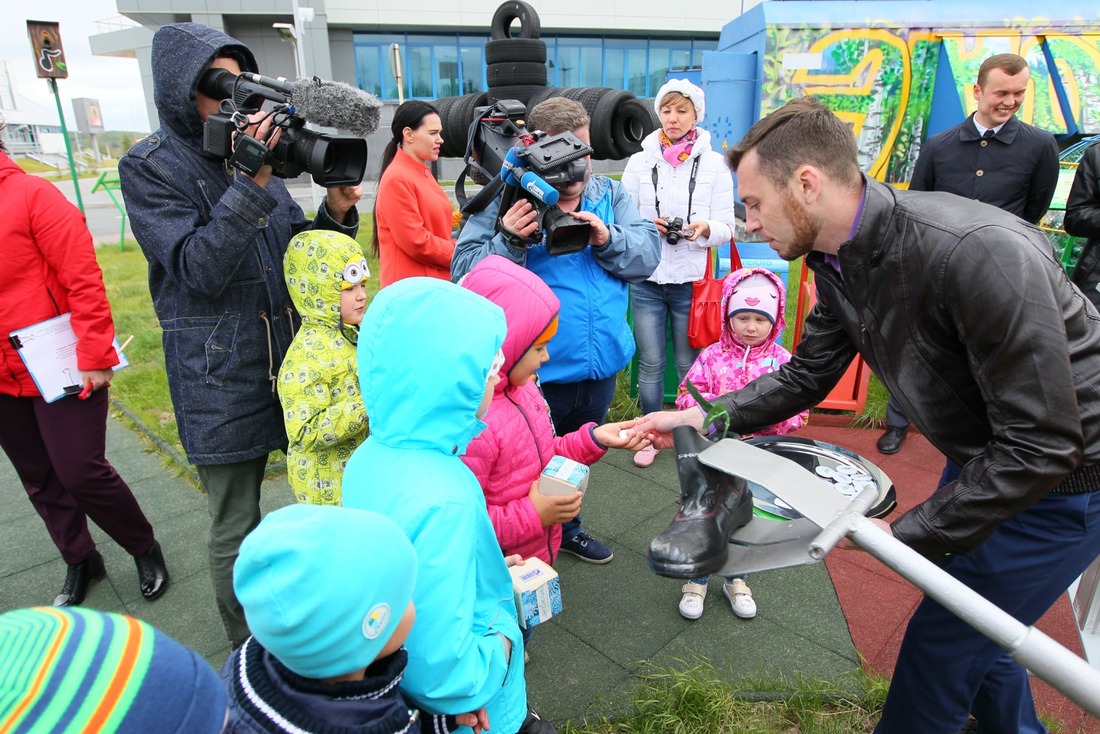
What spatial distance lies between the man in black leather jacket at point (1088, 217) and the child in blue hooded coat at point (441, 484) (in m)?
3.99

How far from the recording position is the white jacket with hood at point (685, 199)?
159 inches

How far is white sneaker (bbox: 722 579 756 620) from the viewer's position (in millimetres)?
2863

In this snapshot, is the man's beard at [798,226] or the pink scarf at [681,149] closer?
the man's beard at [798,226]

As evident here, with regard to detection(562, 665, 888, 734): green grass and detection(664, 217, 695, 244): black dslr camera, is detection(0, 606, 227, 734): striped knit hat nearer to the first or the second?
detection(562, 665, 888, 734): green grass

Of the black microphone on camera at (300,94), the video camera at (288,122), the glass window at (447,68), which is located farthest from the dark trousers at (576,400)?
the glass window at (447,68)

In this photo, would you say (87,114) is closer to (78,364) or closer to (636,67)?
(636,67)

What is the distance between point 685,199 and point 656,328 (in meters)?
0.79

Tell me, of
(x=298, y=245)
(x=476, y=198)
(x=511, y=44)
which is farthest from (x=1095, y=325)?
(x=511, y=44)

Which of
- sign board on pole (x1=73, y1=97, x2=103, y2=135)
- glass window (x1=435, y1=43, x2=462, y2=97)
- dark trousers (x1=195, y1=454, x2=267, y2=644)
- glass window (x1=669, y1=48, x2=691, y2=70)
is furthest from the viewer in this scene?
sign board on pole (x1=73, y1=97, x2=103, y2=135)

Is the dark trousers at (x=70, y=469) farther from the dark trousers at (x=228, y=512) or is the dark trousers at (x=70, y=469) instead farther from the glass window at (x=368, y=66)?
the glass window at (x=368, y=66)

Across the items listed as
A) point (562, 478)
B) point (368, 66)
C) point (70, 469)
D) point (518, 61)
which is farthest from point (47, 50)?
point (368, 66)

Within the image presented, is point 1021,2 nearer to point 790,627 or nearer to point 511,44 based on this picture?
point 511,44

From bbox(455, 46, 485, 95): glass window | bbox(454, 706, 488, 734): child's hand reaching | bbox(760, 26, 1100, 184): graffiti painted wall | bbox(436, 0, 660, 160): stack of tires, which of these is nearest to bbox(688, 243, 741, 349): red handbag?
bbox(436, 0, 660, 160): stack of tires

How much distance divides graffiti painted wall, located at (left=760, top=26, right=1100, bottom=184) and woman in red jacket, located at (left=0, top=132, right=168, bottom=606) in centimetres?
774
